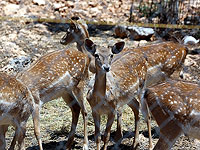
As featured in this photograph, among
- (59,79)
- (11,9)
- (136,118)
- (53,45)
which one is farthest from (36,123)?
(11,9)

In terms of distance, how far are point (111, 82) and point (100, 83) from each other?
284 mm

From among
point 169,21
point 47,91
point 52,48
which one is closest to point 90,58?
point 47,91

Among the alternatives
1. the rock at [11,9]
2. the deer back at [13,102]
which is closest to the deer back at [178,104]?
the deer back at [13,102]

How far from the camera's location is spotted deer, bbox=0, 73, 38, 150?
15.1ft

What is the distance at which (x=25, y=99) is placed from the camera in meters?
4.83

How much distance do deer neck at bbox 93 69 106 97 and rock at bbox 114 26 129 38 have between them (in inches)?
175

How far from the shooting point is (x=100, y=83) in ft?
16.3

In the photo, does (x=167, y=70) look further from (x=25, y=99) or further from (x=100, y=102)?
(x=25, y=99)

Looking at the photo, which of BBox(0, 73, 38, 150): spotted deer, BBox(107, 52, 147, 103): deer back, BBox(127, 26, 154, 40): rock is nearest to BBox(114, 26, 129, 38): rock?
BBox(127, 26, 154, 40): rock

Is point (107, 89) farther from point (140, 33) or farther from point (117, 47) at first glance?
point (140, 33)

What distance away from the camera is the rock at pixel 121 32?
30.5 feet

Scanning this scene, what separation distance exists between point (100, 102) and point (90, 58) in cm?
133

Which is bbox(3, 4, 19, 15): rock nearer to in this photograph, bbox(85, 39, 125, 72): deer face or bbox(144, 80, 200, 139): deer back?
bbox(85, 39, 125, 72): deer face

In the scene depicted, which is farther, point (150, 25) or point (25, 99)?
point (150, 25)
